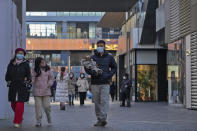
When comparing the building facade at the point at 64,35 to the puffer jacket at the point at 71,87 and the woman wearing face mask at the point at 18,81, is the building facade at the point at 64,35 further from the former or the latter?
the woman wearing face mask at the point at 18,81

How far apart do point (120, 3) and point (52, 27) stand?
133ft

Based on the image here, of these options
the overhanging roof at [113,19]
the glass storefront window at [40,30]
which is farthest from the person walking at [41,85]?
the glass storefront window at [40,30]

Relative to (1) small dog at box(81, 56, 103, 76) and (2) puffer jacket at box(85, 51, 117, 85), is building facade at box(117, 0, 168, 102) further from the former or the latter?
(1) small dog at box(81, 56, 103, 76)

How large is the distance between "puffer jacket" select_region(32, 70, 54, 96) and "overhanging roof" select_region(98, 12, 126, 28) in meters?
26.3

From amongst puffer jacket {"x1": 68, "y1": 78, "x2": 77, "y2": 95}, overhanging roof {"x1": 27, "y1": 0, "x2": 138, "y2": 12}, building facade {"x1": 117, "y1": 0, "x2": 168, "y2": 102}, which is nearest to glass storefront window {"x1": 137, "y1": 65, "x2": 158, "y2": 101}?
building facade {"x1": 117, "y1": 0, "x2": 168, "y2": 102}

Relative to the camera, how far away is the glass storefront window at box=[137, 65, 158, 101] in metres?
31.0

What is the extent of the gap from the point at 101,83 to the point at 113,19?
28908 millimetres

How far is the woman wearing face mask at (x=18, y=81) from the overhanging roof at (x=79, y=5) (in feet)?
62.7

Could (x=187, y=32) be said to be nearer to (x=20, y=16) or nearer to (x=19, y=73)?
(x=20, y=16)

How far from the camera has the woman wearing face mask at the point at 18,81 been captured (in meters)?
11.1

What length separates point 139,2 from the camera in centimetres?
3030

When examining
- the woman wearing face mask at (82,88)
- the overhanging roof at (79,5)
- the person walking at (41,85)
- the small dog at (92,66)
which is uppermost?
the overhanging roof at (79,5)

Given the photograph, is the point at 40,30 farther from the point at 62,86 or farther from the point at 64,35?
the point at 62,86

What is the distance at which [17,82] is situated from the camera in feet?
36.9
